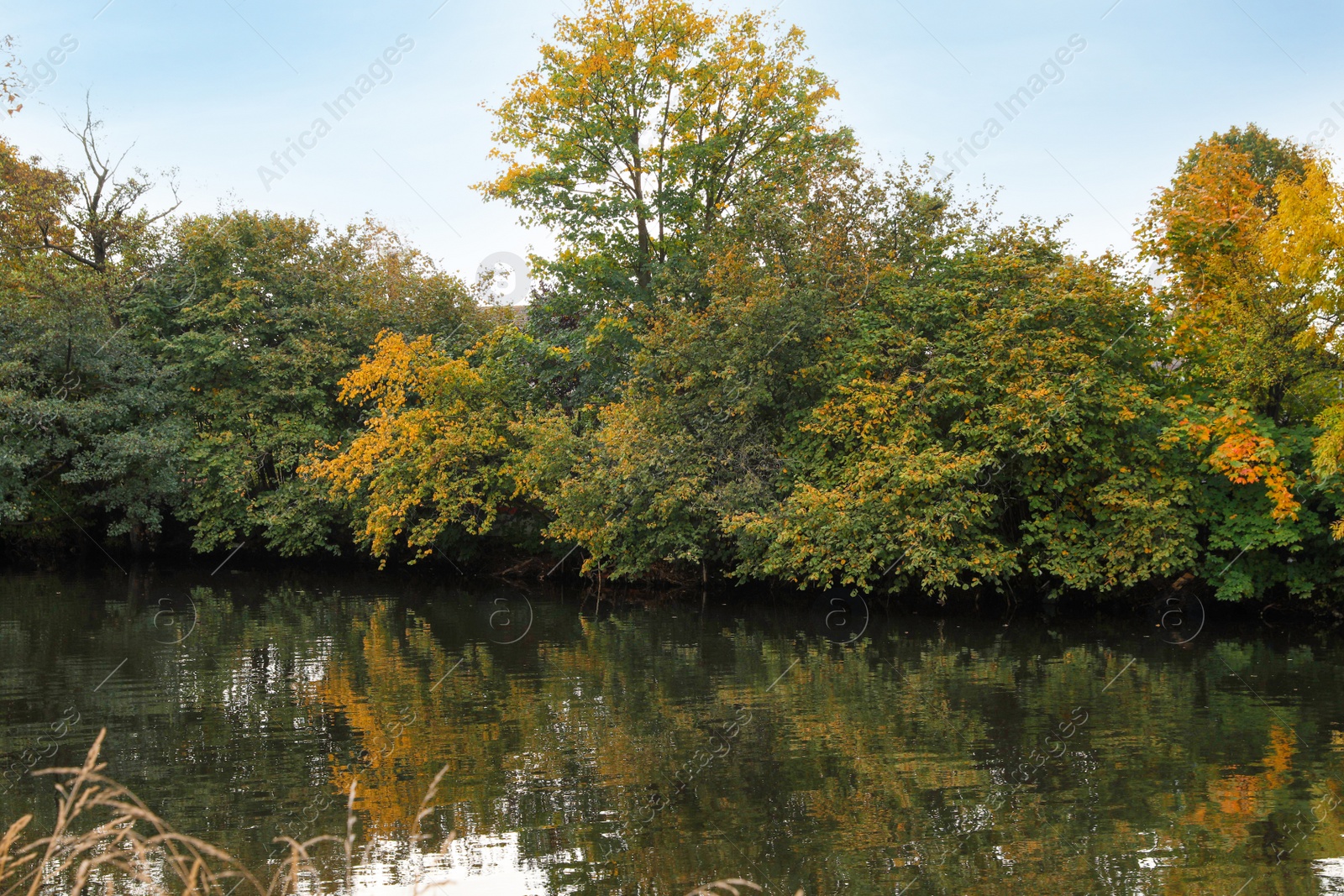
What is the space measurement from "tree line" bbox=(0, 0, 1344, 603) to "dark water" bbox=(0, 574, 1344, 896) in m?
2.94

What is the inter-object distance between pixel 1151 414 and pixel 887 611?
7143 mm

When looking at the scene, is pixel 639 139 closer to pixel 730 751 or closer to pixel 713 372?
pixel 713 372

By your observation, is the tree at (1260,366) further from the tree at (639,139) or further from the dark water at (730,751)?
the tree at (639,139)

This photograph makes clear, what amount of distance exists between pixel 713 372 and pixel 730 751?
13880 millimetres

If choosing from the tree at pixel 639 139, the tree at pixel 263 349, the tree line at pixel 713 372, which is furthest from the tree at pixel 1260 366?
the tree at pixel 263 349

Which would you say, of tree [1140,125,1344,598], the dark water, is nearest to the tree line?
tree [1140,125,1344,598]

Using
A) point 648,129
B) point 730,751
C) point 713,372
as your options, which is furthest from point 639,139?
point 730,751

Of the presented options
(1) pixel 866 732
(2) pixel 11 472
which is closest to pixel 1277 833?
(1) pixel 866 732

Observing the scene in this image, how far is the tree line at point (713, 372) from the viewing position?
Result: 21.1 metres

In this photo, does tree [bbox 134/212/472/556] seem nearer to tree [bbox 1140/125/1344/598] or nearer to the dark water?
the dark water

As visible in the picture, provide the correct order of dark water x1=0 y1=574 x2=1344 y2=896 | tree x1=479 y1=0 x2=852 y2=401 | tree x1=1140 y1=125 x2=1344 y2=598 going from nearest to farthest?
dark water x1=0 y1=574 x2=1344 y2=896, tree x1=1140 y1=125 x2=1344 y2=598, tree x1=479 y1=0 x2=852 y2=401

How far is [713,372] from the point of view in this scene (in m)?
24.2

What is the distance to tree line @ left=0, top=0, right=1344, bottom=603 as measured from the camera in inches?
830

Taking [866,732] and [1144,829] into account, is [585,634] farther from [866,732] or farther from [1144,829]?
[1144,829]
